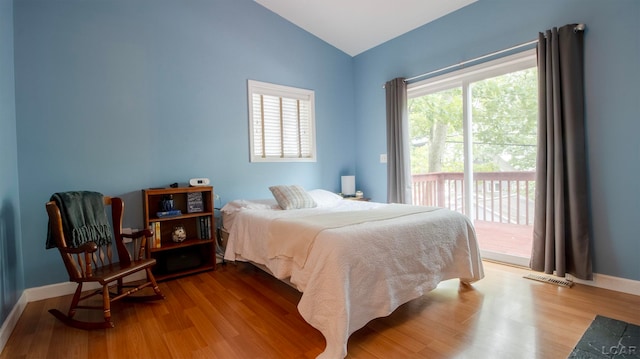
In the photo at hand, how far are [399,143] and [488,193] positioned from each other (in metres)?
1.22

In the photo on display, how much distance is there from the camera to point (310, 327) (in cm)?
197

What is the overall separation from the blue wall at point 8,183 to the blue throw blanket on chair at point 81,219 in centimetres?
27

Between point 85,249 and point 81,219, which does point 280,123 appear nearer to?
point 81,219

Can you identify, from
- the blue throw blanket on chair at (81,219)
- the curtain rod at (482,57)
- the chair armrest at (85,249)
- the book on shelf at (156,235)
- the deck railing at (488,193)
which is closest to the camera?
the chair armrest at (85,249)

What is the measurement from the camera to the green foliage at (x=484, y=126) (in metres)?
3.04

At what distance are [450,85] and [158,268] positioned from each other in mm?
3697

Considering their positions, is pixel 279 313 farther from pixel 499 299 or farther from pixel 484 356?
pixel 499 299

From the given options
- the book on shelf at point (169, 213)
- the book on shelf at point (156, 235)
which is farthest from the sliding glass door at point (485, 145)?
the book on shelf at point (156, 235)

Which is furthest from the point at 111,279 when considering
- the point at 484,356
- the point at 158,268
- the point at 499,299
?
the point at 499,299

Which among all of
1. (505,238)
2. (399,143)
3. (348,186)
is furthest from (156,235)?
(505,238)

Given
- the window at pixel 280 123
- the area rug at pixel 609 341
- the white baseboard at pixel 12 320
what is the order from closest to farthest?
the area rug at pixel 609 341 → the white baseboard at pixel 12 320 → the window at pixel 280 123

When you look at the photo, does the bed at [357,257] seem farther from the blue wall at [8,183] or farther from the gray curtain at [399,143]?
the blue wall at [8,183]

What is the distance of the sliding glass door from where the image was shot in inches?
120

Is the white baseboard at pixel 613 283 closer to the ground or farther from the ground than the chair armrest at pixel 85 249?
closer to the ground
